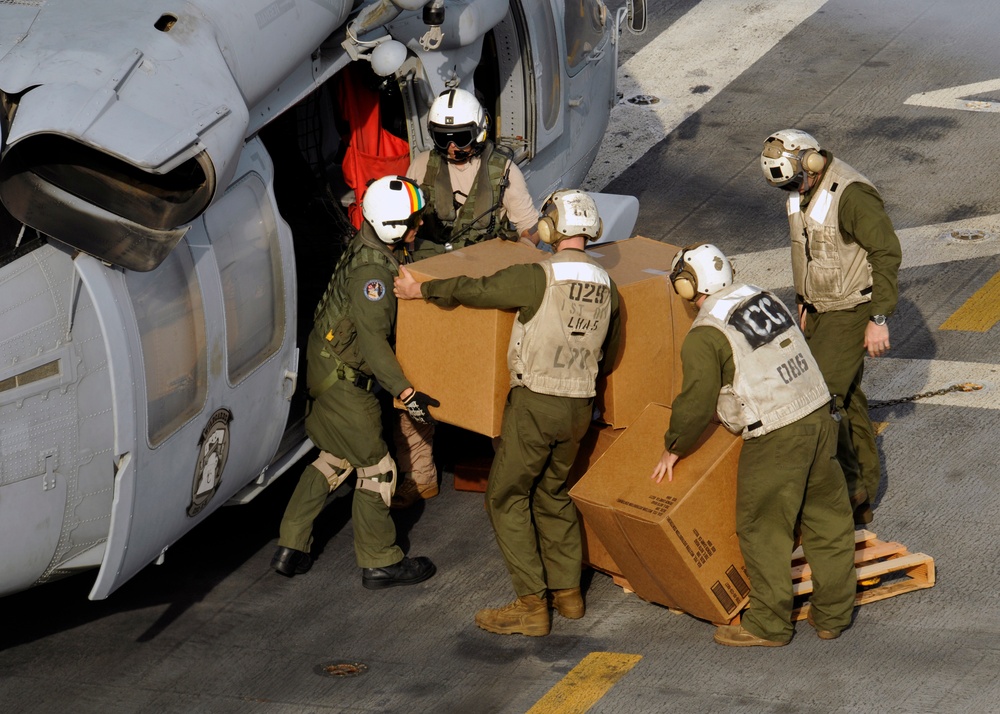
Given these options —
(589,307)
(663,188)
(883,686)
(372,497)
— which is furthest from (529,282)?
(663,188)

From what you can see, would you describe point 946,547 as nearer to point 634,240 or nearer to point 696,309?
point 696,309

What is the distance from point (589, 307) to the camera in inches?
263

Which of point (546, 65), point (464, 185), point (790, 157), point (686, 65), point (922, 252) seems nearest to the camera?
point (790, 157)

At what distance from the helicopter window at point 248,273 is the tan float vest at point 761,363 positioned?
2.24m

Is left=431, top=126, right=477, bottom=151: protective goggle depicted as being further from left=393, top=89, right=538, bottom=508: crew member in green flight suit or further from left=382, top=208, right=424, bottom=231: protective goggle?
left=382, top=208, right=424, bottom=231: protective goggle

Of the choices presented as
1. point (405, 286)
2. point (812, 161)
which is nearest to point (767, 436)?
point (812, 161)

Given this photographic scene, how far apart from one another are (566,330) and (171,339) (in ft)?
6.27

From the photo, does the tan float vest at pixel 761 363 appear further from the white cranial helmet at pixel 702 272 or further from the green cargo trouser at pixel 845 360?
the green cargo trouser at pixel 845 360

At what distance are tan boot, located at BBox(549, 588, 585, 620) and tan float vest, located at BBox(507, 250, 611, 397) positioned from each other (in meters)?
1.14

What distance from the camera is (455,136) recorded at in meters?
7.73

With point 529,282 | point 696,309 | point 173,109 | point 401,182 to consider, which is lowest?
point 696,309

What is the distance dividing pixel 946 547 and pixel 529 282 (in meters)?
2.78

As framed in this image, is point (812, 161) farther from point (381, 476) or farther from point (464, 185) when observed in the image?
point (381, 476)

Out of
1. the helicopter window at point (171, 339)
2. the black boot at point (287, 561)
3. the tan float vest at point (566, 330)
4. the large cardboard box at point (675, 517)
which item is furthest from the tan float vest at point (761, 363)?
the black boot at point (287, 561)
